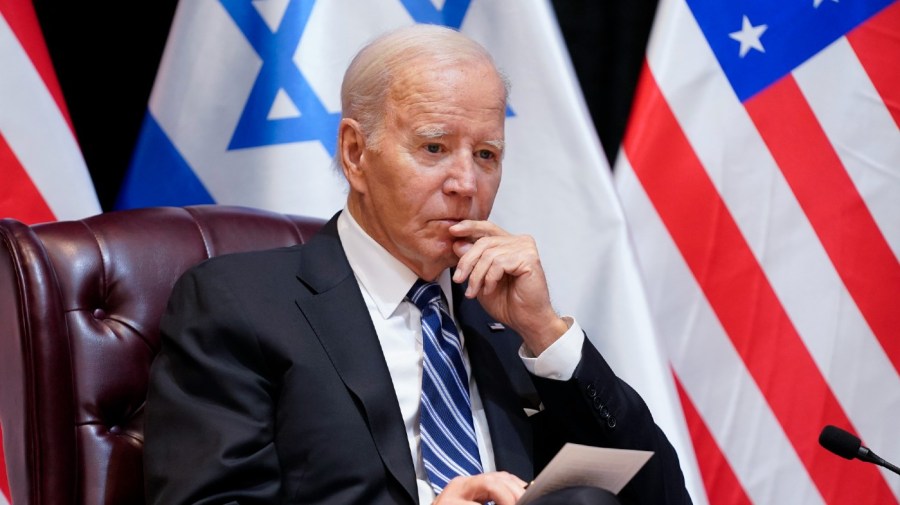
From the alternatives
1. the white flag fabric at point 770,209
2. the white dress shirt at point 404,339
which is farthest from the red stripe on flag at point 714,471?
the white dress shirt at point 404,339

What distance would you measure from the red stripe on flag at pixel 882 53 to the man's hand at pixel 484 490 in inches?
63.5

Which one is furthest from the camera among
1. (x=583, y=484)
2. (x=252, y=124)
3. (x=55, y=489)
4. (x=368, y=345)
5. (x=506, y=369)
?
(x=252, y=124)

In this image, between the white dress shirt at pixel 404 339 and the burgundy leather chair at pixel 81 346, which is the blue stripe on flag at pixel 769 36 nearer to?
the white dress shirt at pixel 404 339

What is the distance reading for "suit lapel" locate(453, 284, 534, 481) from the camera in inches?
71.7

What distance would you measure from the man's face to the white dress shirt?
0.05 meters

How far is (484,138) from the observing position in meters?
1.86

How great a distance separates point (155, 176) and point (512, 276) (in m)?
0.99

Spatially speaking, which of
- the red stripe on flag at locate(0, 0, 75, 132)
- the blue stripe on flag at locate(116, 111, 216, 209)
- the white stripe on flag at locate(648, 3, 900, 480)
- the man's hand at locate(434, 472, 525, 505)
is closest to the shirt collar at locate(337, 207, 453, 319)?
the man's hand at locate(434, 472, 525, 505)

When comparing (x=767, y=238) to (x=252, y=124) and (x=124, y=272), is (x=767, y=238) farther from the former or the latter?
(x=124, y=272)

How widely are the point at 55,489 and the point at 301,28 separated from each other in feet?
4.15

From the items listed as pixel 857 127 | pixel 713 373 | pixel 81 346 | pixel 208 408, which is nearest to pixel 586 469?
pixel 208 408

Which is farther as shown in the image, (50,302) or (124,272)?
(124,272)

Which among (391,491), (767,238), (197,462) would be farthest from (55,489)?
(767,238)

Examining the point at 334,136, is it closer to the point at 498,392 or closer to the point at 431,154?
the point at 431,154
